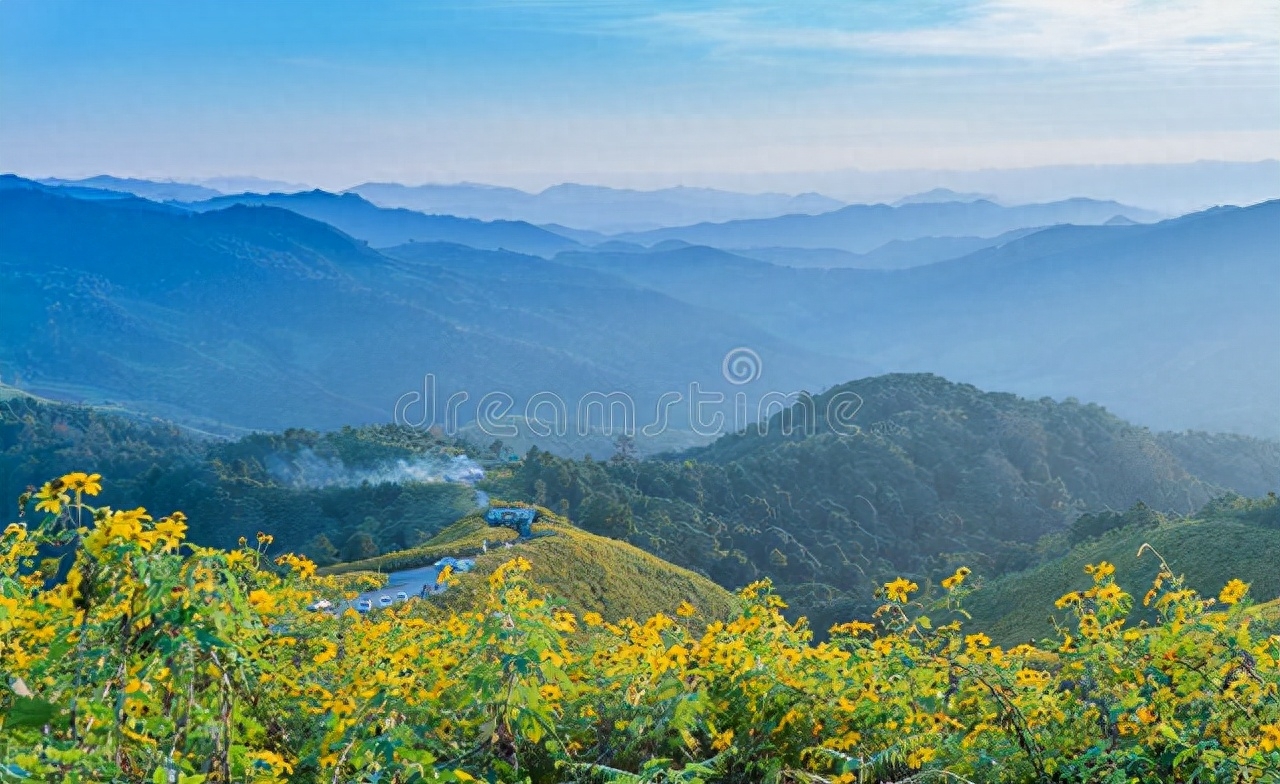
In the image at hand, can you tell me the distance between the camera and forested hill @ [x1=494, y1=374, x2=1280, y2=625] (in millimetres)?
43250

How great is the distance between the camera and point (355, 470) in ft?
175

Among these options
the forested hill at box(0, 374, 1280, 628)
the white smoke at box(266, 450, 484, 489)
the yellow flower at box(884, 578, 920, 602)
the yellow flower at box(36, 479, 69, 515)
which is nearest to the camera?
the yellow flower at box(36, 479, 69, 515)

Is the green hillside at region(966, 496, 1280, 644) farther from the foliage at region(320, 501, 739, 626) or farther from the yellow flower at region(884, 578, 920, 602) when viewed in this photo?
the yellow flower at region(884, 578, 920, 602)

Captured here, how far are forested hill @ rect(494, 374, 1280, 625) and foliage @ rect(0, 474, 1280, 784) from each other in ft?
97.9

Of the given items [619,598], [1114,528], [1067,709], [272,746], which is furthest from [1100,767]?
[1114,528]

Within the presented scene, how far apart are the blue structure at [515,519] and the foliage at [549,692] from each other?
22.3 meters

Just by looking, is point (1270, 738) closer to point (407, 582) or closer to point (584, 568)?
point (407, 582)

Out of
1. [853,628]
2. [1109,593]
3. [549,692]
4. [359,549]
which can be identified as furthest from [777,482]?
[549,692]

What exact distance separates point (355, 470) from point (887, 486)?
90.4ft

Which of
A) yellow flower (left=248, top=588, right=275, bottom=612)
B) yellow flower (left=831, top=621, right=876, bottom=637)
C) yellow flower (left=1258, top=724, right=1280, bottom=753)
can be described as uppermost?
yellow flower (left=248, top=588, right=275, bottom=612)

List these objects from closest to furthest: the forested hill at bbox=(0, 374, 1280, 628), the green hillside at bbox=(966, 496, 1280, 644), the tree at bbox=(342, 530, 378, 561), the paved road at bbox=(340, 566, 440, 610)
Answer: the paved road at bbox=(340, 566, 440, 610) → the green hillside at bbox=(966, 496, 1280, 644) → the tree at bbox=(342, 530, 378, 561) → the forested hill at bbox=(0, 374, 1280, 628)

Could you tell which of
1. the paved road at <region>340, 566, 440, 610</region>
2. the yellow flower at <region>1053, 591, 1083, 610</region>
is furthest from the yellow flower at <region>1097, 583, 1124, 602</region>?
the paved road at <region>340, 566, 440, 610</region>

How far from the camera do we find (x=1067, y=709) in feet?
17.7

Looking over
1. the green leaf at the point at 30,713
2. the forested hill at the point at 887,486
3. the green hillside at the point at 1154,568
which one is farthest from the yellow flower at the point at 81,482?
the forested hill at the point at 887,486
